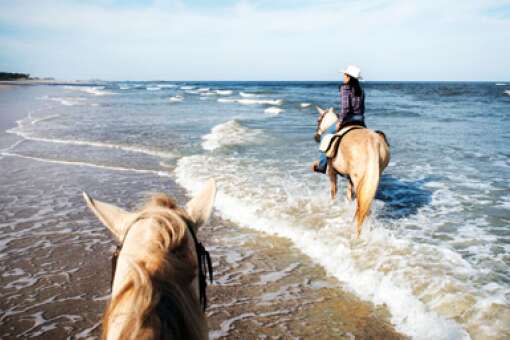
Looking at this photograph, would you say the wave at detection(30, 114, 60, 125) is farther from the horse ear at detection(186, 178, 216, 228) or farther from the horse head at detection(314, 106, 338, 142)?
the horse ear at detection(186, 178, 216, 228)

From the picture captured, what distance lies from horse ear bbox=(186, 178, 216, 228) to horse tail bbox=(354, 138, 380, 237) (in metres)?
3.91

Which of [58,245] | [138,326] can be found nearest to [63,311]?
[58,245]

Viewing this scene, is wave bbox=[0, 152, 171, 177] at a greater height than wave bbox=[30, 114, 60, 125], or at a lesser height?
lesser

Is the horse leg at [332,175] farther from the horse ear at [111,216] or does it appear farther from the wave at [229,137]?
the wave at [229,137]

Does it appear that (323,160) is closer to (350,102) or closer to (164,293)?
(350,102)

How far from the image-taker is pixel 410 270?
4785 millimetres

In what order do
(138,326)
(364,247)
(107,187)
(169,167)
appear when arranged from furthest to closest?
1. (169,167)
2. (107,187)
3. (364,247)
4. (138,326)

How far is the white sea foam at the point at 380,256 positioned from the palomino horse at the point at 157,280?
306 cm

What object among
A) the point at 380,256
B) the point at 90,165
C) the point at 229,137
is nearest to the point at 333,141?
the point at 380,256

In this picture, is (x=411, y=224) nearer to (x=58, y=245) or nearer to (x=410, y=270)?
(x=410, y=270)

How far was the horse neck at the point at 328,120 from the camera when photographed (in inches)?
313

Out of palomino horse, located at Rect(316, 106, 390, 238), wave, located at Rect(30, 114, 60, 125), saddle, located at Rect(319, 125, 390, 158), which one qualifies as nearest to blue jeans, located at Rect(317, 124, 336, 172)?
saddle, located at Rect(319, 125, 390, 158)

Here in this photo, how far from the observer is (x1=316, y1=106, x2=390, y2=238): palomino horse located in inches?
220

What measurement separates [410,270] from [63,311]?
4.00 m
